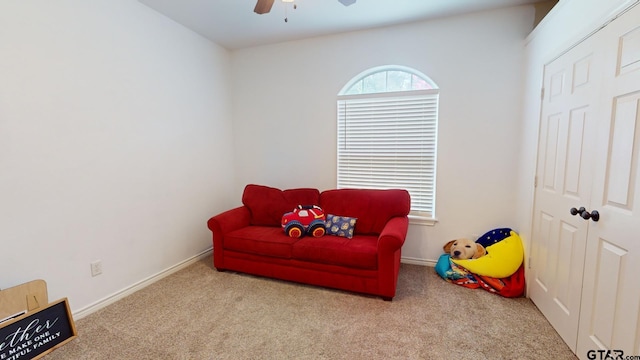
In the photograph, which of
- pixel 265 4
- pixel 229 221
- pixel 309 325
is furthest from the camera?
pixel 229 221

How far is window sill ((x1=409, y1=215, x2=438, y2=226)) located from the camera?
309cm

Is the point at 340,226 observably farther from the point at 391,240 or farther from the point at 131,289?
the point at 131,289

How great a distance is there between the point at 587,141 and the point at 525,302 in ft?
4.80

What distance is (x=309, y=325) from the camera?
81.1 inches

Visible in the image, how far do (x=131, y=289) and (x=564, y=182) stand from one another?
3700 millimetres

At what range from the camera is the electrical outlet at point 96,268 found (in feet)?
7.44

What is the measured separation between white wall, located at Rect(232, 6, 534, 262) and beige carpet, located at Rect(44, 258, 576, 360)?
94 cm

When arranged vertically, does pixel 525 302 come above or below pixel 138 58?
below

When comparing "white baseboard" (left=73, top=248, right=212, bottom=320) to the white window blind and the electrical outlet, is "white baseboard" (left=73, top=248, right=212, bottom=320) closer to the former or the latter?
the electrical outlet

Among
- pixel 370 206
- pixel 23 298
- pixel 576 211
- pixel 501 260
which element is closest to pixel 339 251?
pixel 370 206

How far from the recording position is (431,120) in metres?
3.06

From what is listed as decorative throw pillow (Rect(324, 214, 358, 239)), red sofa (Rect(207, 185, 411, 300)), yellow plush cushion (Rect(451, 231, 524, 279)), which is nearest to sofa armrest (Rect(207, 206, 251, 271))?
red sofa (Rect(207, 185, 411, 300))

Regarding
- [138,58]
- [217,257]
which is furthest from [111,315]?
[138,58]

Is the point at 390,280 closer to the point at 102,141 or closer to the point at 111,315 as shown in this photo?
the point at 111,315
